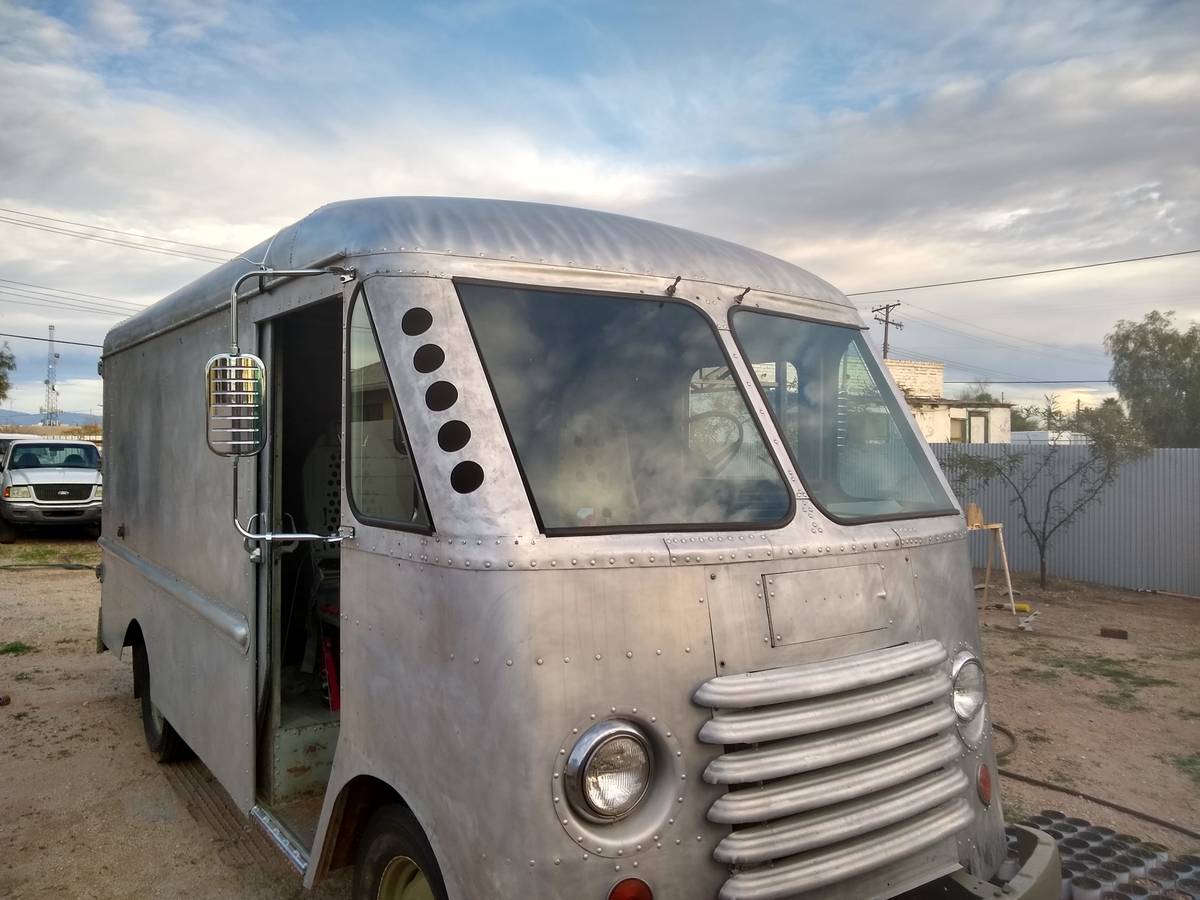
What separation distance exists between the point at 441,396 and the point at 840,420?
158cm

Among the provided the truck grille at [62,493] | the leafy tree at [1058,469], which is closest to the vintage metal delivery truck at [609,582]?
the leafy tree at [1058,469]

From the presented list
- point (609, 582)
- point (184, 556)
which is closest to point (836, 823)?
point (609, 582)

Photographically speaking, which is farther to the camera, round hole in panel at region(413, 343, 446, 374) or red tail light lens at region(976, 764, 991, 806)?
red tail light lens at region(976, 764, 991, 806)

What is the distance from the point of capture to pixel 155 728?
5656 mm

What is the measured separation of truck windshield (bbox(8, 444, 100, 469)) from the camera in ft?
56.6

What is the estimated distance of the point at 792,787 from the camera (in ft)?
8.11

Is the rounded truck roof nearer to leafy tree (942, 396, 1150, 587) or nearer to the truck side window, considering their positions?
the truck side window

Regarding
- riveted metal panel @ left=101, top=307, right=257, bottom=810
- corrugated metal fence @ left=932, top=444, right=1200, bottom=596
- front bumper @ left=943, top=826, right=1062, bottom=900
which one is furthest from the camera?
corrugated metal fence @ left=932, top=444, right=1200, bottom=596

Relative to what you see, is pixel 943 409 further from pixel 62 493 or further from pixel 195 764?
pixel 195 764

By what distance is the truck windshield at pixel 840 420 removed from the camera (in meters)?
3.17

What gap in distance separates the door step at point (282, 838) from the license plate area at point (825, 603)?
1851mm

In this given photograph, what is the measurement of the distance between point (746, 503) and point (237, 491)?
2156mm

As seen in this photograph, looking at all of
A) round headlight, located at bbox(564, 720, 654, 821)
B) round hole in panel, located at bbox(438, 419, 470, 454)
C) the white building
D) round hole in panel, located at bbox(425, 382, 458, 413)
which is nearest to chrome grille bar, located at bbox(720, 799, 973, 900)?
round headlight, located at bbox(564, 720, 654, 821)

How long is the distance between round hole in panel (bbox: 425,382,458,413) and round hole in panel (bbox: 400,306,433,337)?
0.19 meters
